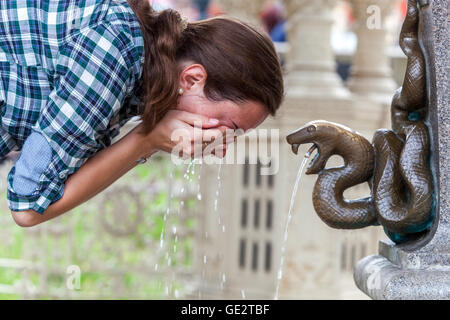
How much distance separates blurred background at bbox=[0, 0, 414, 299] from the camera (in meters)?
3.87

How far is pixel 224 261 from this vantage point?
407cm

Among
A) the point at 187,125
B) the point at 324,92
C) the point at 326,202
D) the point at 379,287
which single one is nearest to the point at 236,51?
the point at 187,125

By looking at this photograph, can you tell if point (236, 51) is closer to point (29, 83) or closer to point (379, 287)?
point (29, 83)

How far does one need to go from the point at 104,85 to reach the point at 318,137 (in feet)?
1.59

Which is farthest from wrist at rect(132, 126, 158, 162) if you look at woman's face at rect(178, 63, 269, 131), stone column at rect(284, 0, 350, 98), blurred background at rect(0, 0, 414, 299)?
stone column at rect(284, 0, 350, 98)

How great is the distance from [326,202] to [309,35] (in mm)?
2284

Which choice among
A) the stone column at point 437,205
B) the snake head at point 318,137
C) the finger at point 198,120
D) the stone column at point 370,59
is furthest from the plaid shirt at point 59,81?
the stone column at point 370,59

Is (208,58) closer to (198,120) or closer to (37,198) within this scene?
(198,120)

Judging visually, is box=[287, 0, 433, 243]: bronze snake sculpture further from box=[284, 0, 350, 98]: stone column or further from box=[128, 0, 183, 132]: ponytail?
box=[284, 0, 350, 98]: stone column

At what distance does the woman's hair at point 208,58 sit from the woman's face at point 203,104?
1cm

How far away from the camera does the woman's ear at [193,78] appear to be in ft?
5.47

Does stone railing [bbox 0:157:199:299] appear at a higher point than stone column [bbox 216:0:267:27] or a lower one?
lower

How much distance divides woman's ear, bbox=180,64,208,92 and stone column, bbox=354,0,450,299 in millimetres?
474

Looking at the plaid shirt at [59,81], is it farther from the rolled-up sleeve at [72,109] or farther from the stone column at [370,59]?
the stone column at [370,59]
